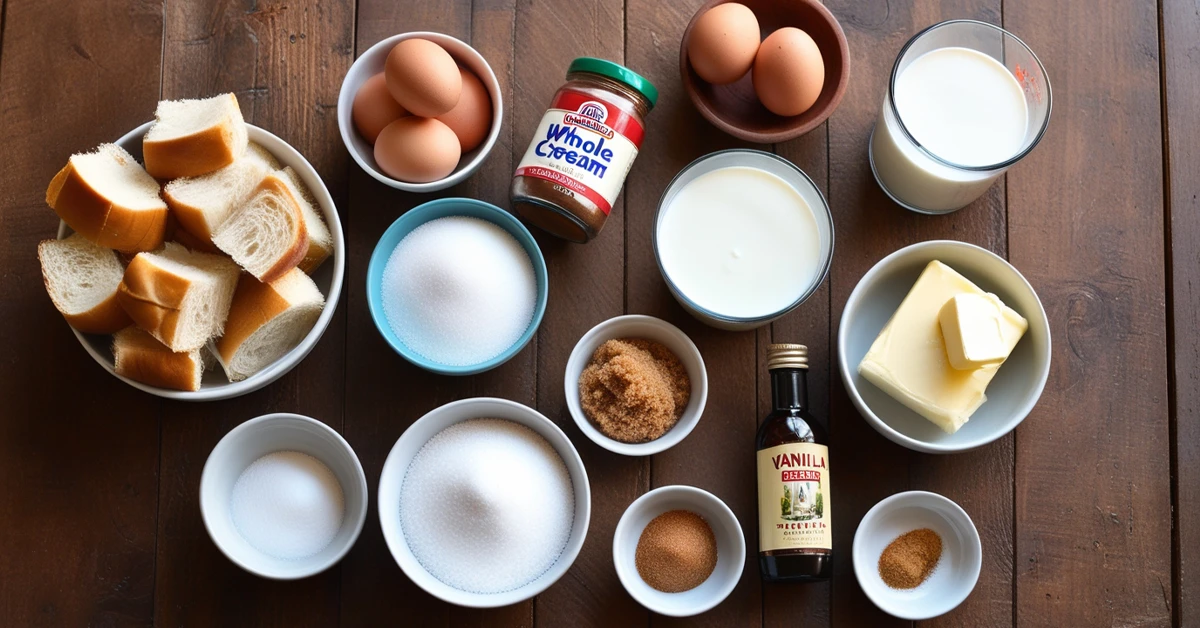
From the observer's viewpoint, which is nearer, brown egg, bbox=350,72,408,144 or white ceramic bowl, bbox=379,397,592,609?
white ceramic bowl, bbox=379,397,592,609

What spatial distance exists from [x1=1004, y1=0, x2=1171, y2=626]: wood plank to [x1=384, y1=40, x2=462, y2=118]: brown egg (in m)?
0.85

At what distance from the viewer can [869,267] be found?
1.22 meters

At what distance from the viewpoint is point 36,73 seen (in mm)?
1222

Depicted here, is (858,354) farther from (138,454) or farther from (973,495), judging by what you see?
(138,454)

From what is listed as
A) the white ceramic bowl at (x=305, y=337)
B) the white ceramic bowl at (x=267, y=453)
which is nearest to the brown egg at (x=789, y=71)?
the white ceramic bowl at (x=305, y=337)

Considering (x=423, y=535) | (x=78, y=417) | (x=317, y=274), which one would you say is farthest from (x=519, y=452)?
(x=78, y=417)

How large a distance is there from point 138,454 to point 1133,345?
1462 millimetres

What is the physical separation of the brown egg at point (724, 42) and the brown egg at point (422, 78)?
1.10 ft

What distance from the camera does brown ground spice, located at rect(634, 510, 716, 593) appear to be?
Answer: 43.3 inches

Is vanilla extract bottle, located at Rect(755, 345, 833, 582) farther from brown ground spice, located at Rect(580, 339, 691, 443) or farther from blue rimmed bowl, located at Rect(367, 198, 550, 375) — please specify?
blue rimmed bowl, located at Rect(367, 198, 550, 375)

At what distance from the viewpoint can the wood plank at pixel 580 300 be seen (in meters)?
1.14

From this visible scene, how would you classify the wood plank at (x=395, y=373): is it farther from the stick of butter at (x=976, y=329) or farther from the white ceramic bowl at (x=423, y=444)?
the stick of butter at (x=976, y=329)

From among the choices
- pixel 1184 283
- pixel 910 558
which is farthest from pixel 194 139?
pixel 1184 283

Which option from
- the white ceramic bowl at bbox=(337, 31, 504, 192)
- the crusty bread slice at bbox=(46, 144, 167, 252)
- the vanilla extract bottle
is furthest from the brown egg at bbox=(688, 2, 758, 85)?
the crusty bread slice at bbox=(46, 144, 167, 252)
